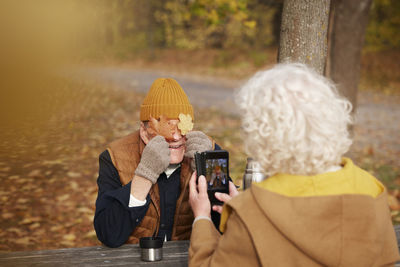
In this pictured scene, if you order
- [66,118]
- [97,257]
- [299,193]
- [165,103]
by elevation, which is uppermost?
[165,103]

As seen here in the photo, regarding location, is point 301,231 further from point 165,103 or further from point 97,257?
point 165,103

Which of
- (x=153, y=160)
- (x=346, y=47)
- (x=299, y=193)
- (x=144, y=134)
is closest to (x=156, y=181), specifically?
(x=153, y=160)

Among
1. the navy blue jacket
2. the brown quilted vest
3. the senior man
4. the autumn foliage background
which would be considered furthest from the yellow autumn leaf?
the autumn foliage background

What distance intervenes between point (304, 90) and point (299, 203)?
366 mm

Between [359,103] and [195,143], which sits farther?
[359,103]

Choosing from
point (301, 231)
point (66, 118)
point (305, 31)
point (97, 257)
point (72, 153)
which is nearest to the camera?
point (301, 231)

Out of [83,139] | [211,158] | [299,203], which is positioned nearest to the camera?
[299,203]

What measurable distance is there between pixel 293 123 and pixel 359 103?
13.0m

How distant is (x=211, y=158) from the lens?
6.89 feet

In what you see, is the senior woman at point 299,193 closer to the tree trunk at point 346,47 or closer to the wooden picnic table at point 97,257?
the wooden picnic table at point 97,257

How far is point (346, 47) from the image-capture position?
7.59 meters

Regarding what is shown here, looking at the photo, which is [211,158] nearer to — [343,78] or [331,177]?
[331,177]

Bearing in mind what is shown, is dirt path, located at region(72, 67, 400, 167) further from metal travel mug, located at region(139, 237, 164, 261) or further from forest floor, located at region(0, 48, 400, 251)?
metal travel mug, located at region(139, 237, 164, 261)

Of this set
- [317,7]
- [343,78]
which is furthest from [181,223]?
[343,78]
